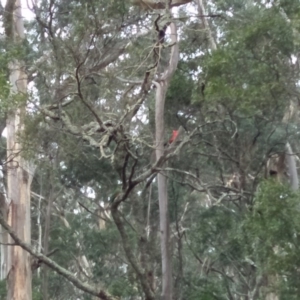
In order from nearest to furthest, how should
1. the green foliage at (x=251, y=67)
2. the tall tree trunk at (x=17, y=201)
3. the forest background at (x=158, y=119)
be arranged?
the forest background at (x=158, y=119), the green foliage at (x=251, y=67), the tall tree trunk at (x=17, y=201)

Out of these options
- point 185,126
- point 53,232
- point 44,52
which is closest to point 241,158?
point 185,126

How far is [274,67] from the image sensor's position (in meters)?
7.07

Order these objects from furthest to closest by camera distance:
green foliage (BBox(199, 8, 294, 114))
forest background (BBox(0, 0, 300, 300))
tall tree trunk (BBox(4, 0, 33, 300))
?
tall tree trunk (BBox(4, 0, 33, 300))
green foliage (BBox(199, 8, 294, 114))
forest background (BBox(0, 0, 300, 300))

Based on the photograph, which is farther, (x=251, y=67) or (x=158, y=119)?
(x=158, y=119)

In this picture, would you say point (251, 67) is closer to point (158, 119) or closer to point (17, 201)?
point (158, 119)

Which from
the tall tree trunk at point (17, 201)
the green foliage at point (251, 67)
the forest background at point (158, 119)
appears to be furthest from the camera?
the tall tree trunk at point (17, 201)

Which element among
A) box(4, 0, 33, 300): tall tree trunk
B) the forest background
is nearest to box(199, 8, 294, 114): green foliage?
the forest background

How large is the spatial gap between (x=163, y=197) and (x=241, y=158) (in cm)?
147

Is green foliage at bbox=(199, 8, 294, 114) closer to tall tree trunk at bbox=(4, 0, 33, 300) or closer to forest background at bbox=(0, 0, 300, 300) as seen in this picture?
forest background at bbox=(0, 0, 300, 300)

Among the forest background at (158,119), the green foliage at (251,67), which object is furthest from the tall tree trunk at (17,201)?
the green foliage at (251,67)

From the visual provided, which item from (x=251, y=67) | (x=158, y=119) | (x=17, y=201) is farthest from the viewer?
(x=17, y=201)

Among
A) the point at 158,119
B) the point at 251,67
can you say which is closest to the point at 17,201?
the point at 158,119

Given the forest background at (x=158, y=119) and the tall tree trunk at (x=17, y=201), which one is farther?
the tall tree trunk at (x=17, y=201)

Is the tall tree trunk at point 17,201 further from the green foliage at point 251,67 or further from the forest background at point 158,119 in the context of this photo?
the green foliage at point 251,67
